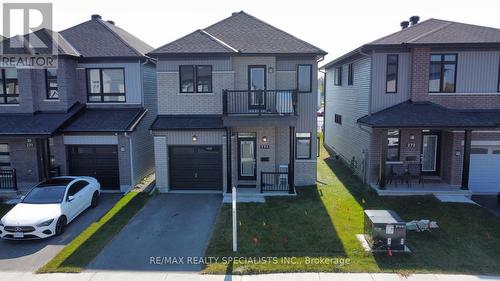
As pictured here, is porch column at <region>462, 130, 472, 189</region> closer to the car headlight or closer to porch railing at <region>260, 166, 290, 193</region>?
porch railing at <region>260, 166, 290, 193</region>

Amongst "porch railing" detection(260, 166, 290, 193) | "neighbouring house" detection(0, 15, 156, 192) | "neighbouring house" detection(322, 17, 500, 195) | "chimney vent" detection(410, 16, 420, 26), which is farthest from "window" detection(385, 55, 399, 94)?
"neighbouring house" detection(0, 15, 156, 192)

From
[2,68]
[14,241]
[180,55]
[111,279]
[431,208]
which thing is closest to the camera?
[111,279]

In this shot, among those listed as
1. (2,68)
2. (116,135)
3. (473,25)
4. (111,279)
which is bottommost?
(111,279)

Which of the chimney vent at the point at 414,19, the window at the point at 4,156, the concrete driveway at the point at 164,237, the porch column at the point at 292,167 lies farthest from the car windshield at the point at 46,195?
the chimney vent at the point at 414,19

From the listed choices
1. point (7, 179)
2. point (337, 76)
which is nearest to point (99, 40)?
point (7, 179)

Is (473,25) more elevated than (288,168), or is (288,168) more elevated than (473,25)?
(473,25)

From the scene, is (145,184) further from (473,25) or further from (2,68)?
(473,25)

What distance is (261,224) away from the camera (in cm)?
1195

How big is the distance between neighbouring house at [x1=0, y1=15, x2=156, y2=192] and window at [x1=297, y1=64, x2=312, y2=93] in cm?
722

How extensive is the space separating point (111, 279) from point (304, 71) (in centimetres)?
1128

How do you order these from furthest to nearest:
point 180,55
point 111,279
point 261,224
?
point 180,55, point 261,224, point 111,279

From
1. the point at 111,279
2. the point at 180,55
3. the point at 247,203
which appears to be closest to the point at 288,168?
the point at 247,203

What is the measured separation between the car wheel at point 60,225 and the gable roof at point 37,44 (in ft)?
26.3

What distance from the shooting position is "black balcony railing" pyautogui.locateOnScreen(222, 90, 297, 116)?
14977mm
